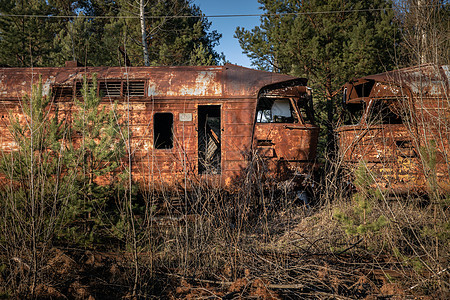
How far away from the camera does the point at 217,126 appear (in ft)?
34.2

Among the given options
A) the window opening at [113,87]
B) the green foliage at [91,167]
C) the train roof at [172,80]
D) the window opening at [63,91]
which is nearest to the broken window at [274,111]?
the train roof at [172,80]

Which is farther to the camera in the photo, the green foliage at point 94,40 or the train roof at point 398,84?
the green foliage at point 94,40

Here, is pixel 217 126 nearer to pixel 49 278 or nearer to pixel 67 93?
pixel 67 93

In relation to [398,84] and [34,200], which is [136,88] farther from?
[398,84]

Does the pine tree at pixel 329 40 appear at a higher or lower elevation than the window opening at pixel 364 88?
higher

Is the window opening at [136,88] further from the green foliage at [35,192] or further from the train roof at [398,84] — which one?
the train roof at [398,84]

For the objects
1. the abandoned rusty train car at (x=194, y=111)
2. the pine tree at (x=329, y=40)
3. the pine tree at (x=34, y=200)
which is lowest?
the pine tree at (x=34, y=200)

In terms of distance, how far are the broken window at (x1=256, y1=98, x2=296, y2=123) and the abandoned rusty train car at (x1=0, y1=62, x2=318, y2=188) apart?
0.25 m

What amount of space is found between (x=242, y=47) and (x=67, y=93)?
742cm

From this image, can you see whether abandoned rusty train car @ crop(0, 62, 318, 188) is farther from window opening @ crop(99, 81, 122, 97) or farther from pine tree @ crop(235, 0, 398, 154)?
pine tree @ crop(235, 0, 398, 154)

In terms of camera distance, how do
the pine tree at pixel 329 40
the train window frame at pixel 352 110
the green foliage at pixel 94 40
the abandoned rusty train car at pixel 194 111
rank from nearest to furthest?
the abandoned rusty train car at pixel 194 111 < the train window frame at pixel 352 110 < the pine tree at pixel 329 40 < the green foliage at pixel 94 40

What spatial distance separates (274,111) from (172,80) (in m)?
2.38

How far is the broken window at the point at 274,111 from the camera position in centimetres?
684

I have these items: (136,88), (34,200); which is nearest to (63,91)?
(136,88)
